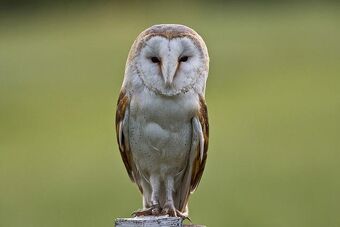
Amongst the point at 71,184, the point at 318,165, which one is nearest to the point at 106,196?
the point at 71,184

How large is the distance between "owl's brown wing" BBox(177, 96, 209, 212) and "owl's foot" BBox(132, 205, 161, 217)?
147 mm

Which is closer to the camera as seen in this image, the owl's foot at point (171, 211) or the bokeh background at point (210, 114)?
the owl's foot at point (171, 211)

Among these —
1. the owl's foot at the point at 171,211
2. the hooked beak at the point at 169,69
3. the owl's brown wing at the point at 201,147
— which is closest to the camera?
the hooked beak at the point at 169,69

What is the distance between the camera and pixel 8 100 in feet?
47.2

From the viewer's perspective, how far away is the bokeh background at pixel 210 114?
9.83 meters

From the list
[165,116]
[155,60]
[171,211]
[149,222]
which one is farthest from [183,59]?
[149,222]

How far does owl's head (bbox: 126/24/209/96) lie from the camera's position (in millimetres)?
3594

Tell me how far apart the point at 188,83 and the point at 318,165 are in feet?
23.5

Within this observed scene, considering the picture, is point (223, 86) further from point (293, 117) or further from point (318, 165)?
point (318, 165)

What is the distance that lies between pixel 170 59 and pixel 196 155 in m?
0.52

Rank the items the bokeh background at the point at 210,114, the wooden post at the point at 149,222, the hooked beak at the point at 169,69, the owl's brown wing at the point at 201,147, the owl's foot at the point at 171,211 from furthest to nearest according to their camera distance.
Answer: the bokeh background at the point at 210,114
the owl's brown wing at the point at 201,147
the owl's foot at the point at 171,211
the hooked beak at the point at 169,69
the wooden post at the point at 149,222

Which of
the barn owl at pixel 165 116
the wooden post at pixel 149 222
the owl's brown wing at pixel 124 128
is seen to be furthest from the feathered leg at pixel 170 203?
the wooden post at pixel 149 222

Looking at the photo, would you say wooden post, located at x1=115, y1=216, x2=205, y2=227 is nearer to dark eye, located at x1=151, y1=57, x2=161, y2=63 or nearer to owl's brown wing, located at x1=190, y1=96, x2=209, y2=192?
Result: dark eye, located at x1=151, y1=57, x2=161, y2=63

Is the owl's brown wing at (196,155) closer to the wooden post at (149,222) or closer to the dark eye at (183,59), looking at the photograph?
the dark eye at (183,59)
